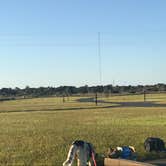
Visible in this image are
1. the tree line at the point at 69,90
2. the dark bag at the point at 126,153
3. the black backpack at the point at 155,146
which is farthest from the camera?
the tree line at the point at 69,90

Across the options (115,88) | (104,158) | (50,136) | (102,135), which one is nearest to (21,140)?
(50,136)

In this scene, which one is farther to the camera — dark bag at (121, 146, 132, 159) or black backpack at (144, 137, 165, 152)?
black backpack at (144, 137, 165, 152)

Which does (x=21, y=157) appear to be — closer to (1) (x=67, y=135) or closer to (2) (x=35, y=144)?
(2) (x=35, y=144)

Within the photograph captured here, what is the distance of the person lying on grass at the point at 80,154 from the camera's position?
14.0m

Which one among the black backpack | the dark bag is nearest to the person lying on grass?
the dark bag

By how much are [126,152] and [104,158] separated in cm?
67

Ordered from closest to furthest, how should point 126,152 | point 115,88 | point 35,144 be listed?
point 126,152 → point 35,144 → point 115,88

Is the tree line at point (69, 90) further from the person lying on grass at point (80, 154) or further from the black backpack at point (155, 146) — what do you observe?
the person lying on grass at point (80, 154)

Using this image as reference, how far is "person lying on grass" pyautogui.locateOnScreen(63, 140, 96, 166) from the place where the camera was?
46.0 ft

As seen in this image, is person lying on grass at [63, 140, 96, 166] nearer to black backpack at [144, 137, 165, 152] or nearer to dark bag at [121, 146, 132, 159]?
dark bag at [121, 146, 132, 159]

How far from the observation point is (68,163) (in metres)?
14.0

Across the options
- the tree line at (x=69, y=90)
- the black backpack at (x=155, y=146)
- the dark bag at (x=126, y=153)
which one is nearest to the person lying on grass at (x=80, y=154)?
the dark bag at (x=126, y=153)

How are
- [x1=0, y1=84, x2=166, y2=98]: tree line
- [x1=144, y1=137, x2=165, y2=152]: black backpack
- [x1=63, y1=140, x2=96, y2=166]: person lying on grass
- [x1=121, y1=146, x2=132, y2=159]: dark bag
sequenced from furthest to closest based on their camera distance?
[x1=0, y1=84, x2=166, y2=98]: tree line
[x1=144, y1=137, x2=165, y2=152]: black backpack
[x1=121, y1=146, x2=132, y2=159]: dark bag
[x1=63, y1=140, x2=96, y2=166]: person lying on grass

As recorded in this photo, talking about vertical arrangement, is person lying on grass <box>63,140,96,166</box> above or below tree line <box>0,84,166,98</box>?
below
